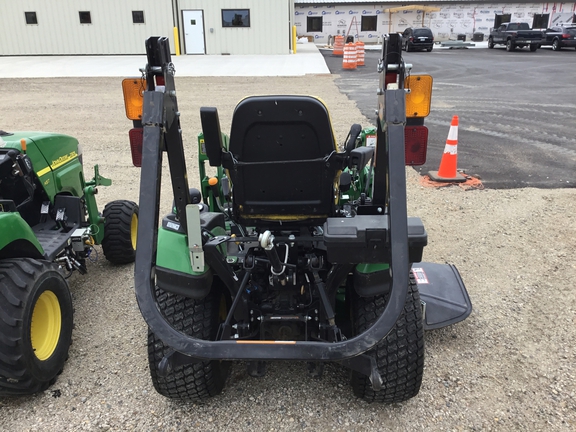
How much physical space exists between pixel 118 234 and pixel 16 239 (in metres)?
1.36

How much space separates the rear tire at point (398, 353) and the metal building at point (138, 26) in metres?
22.2

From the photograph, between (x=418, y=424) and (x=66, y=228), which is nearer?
(x=418, y=424)

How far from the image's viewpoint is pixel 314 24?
37531mm

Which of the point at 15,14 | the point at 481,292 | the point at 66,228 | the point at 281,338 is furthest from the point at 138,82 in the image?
the point at 15,14

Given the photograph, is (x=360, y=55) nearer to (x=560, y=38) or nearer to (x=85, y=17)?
(x=560, y=38)

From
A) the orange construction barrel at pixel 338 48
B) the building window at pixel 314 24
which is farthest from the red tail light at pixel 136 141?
the building window at pixel 314 24

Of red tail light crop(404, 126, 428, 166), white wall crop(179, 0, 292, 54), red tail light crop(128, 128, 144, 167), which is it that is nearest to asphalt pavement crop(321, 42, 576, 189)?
red tail light crop(404, 126, 428, 166)

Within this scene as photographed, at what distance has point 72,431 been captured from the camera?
2412 millimetres

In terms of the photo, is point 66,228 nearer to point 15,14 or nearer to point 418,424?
point 418,424

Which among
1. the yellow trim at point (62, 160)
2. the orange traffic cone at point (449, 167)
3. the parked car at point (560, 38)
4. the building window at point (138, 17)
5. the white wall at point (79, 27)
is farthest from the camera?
the parked car at point (560, 38)

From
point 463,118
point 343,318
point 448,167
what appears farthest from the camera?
point 463,118

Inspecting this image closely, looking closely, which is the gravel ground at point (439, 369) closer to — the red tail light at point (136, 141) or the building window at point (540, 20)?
the red tail light at point (136, 141)

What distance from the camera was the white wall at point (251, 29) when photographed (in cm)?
2252

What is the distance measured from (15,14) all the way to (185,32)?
769 cm
